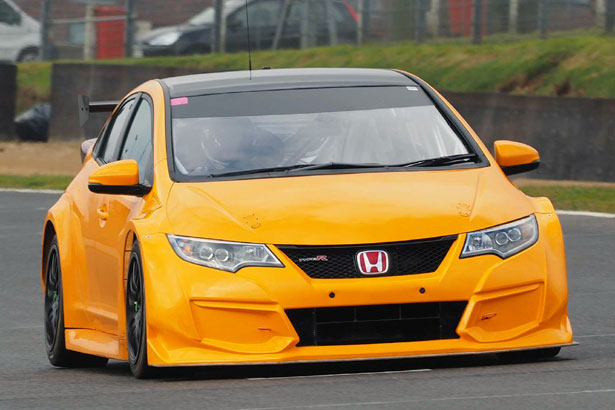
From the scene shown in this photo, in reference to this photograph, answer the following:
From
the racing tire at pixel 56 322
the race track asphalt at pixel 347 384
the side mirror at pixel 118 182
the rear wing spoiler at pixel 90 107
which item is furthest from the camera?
the rear wing spoiler at pixel 90 107

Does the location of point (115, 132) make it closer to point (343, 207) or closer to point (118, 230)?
point (118, 230)

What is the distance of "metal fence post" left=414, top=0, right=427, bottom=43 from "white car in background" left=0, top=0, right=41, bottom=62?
9.13 metres

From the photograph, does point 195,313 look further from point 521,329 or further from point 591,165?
point 591,165

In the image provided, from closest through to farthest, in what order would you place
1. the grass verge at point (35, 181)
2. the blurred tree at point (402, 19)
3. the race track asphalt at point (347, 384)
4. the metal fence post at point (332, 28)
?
the race track asphalt at point (347, 384) < the grass verge at point (35, 181) < the blurred tree at point (402, 19) < the metal fence post at point (332, 28)

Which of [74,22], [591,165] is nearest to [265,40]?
[74,22]

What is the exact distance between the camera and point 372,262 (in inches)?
286

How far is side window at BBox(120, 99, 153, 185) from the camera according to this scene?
8.34m

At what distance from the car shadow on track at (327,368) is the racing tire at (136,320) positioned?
0.09m

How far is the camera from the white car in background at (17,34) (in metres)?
37.7

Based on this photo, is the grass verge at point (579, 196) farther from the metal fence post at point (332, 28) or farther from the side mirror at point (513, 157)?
the metal fence post at point (332, 28)

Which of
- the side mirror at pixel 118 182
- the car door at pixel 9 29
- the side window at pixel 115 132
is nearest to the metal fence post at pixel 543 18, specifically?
the car door at pixel 9 29

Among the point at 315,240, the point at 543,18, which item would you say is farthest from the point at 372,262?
the point at 543,18

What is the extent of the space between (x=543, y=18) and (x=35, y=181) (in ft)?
29.7

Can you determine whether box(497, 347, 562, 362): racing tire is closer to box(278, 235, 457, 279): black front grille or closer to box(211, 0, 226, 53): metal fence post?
box(278, 235, 457, 279): black front grille
